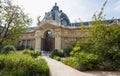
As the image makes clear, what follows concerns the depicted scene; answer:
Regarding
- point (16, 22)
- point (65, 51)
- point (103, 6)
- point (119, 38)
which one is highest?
point (103, 6)

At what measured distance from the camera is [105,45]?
46.3 ft

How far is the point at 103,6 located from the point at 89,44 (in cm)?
368

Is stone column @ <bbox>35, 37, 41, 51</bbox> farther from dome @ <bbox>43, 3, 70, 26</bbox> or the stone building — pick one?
dome @ <bbox>43, 3, 70, 26</bbox>

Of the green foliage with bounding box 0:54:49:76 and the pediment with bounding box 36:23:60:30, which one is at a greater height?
the pediment with bounding box 36:23:60:30

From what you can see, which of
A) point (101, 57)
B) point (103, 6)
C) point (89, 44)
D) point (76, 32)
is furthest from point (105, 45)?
point (76, 32)

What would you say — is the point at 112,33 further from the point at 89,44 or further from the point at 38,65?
the point at 38,65

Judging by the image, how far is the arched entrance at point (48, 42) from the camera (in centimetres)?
3538

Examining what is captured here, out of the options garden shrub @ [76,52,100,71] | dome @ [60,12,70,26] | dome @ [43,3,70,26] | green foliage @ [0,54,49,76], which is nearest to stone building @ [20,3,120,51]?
dome @ [60,12,70,26]

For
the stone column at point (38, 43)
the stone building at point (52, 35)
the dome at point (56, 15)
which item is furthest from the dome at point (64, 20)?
the stone column at point (38, 43)

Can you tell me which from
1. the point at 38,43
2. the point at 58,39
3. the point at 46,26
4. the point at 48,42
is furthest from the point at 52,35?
the point at 38,43

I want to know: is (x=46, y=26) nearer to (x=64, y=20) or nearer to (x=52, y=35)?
(x=52, y=35)

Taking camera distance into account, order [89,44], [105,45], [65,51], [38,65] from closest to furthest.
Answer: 1. [38,65]
2. [105,45]
3. [89,44]
4. [65,51]

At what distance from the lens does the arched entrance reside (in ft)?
116

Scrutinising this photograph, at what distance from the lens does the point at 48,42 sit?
36.2m
